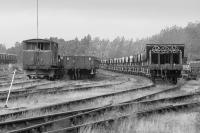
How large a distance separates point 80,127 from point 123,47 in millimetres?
177436

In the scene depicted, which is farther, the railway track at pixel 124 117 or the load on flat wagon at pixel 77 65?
the load on flat wagon at pixel 77 65

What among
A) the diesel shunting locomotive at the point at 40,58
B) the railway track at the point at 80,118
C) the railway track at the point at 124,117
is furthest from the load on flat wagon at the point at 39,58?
the railway track at the point at 124,117

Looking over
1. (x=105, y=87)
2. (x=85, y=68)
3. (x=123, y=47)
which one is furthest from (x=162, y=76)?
(x=123, y=47)

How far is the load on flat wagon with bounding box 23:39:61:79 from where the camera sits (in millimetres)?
28438

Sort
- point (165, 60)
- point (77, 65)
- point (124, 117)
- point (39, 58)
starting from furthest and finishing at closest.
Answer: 1. point (77, 65)
2. point (39, 58)
3. point (165, 60)
4. point (124, 117)

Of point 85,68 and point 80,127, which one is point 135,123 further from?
point 85,68

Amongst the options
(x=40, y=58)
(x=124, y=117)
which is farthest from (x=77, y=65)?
(x=124, y=117)

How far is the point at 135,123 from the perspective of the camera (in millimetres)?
8164

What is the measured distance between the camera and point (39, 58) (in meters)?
28.6

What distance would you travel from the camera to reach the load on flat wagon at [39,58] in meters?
28.4

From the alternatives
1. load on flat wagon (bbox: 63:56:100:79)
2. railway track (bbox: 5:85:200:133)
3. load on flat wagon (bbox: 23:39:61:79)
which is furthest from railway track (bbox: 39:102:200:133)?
load on flat wagon (bbox: 63:56:100:79)

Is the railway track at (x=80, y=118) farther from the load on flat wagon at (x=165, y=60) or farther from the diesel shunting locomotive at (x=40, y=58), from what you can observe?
the diesel shunting locomotive at (x=40, y=58)

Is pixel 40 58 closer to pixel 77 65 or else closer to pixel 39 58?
pixel 39 58

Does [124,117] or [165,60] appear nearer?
[124,117]
